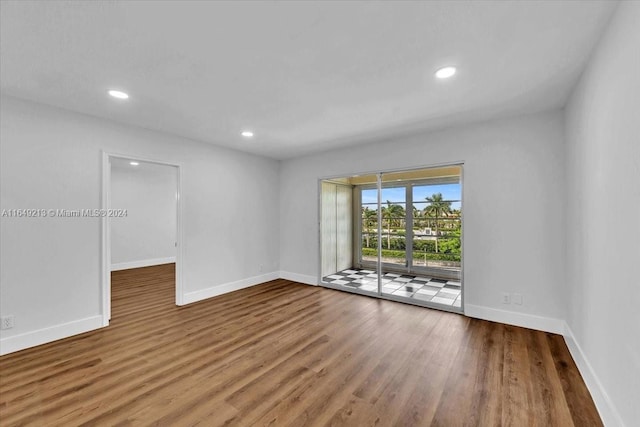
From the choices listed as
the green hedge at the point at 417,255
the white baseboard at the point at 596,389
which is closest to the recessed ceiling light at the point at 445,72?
the white baseboard at the point at 596,389

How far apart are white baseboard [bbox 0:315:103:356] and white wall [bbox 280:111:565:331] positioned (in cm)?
474

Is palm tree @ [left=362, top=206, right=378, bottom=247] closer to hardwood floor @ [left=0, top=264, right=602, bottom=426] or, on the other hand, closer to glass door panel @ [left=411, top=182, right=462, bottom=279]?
glass door panel @ [left=411, top=182, right=462, bottom=279]

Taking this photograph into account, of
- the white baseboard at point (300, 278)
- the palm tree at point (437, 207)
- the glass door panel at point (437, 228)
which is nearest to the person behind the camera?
the glass door panel at point (437, 228)

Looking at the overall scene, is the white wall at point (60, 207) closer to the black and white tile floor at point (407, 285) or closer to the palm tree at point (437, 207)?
the black and white tile floor at point (407, 285)

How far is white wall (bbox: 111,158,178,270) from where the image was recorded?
6.98 meters

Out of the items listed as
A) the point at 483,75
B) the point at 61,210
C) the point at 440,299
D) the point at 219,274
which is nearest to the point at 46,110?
the point at 61,210

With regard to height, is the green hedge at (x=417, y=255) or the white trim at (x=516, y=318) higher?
the green hedge at (x=417, y=255)

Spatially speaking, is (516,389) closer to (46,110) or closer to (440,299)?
(440,299)

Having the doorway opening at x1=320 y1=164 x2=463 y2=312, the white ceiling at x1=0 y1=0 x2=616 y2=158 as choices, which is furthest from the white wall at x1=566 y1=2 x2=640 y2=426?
the doorway opening at x1=320 y1=164 x2=463 y2=312

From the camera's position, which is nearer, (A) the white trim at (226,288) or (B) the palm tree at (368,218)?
(A) the white trim at (226,288)

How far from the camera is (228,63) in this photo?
7.22 ft

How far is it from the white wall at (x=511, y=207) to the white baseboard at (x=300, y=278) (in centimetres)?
272

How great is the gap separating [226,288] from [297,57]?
398 cm

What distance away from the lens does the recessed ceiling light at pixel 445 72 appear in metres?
2.28
